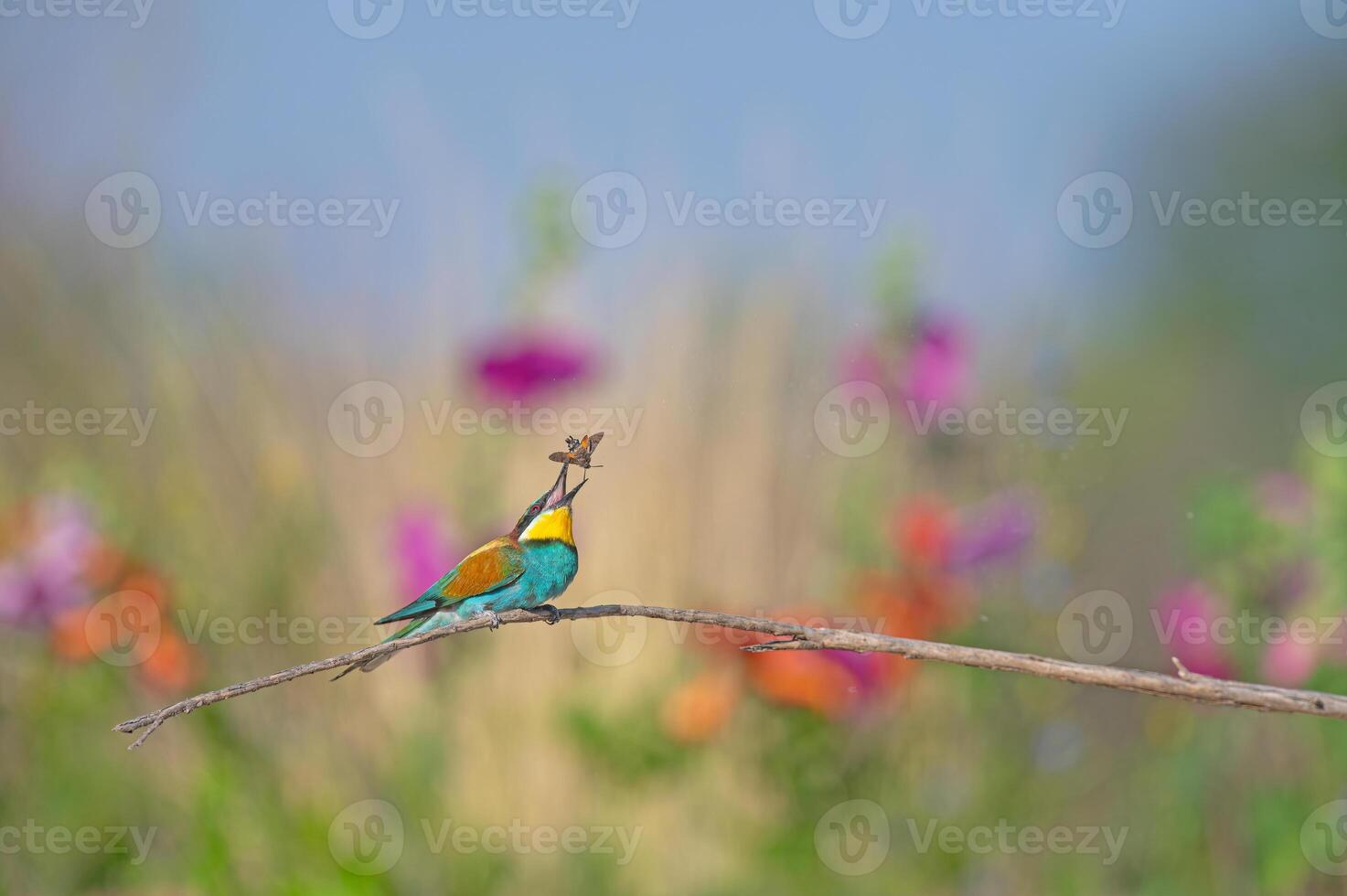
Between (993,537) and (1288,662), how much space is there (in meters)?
0.51

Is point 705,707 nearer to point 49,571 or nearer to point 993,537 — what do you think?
point 993,537

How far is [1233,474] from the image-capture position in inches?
96.8

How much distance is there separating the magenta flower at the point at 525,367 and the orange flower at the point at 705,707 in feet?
1.89

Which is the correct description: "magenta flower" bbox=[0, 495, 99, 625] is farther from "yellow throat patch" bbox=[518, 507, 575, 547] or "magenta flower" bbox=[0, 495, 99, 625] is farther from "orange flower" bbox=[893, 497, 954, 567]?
"yellow throat patch" bbox=[518, 507, 575, 547]

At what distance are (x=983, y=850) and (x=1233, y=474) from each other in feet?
2.76

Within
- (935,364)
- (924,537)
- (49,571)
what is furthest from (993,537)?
(49,571)

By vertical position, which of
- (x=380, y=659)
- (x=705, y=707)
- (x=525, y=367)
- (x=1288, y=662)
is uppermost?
(x=525, y=367)

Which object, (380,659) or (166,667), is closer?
(380,659)

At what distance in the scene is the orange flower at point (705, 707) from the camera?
225cm

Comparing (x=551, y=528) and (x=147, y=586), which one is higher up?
(x=551, y=528)

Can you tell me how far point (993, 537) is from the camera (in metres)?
2.17

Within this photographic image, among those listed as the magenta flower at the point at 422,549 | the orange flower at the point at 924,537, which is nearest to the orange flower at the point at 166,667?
the magenta flower at the point at 422,549

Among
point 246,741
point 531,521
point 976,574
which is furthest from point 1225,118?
point 531,521

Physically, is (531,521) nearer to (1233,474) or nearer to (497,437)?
(497,437)
